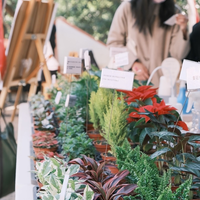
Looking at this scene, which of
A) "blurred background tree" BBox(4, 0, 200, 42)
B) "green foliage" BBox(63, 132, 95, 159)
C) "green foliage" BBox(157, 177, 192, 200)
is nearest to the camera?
"green foliage" BBox(157, 177, 192, 200)

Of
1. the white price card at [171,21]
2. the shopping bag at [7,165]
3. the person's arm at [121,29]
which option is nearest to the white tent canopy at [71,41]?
the person's arm at [121,29]

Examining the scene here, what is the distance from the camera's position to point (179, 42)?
2984 millimetres

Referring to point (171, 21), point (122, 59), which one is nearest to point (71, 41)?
point (171, 21)

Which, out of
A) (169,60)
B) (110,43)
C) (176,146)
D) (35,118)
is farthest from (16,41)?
(176,146)

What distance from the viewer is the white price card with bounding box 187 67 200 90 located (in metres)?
1.08

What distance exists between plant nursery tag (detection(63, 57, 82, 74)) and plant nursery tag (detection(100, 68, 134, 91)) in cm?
51

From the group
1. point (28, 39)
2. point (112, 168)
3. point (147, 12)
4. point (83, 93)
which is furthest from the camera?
point (28, 39)

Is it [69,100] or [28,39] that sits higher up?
[28,39]

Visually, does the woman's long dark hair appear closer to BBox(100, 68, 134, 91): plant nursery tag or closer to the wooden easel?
the wooden easel

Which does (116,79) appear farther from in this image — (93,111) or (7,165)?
(7,165)

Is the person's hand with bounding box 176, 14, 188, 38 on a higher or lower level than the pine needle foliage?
higher

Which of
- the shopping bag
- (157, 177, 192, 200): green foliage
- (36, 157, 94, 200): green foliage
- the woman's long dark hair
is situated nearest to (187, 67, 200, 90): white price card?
(157, 177, 192, 200): green foliage

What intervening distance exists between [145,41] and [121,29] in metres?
0.24

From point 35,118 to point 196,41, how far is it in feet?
5.04
